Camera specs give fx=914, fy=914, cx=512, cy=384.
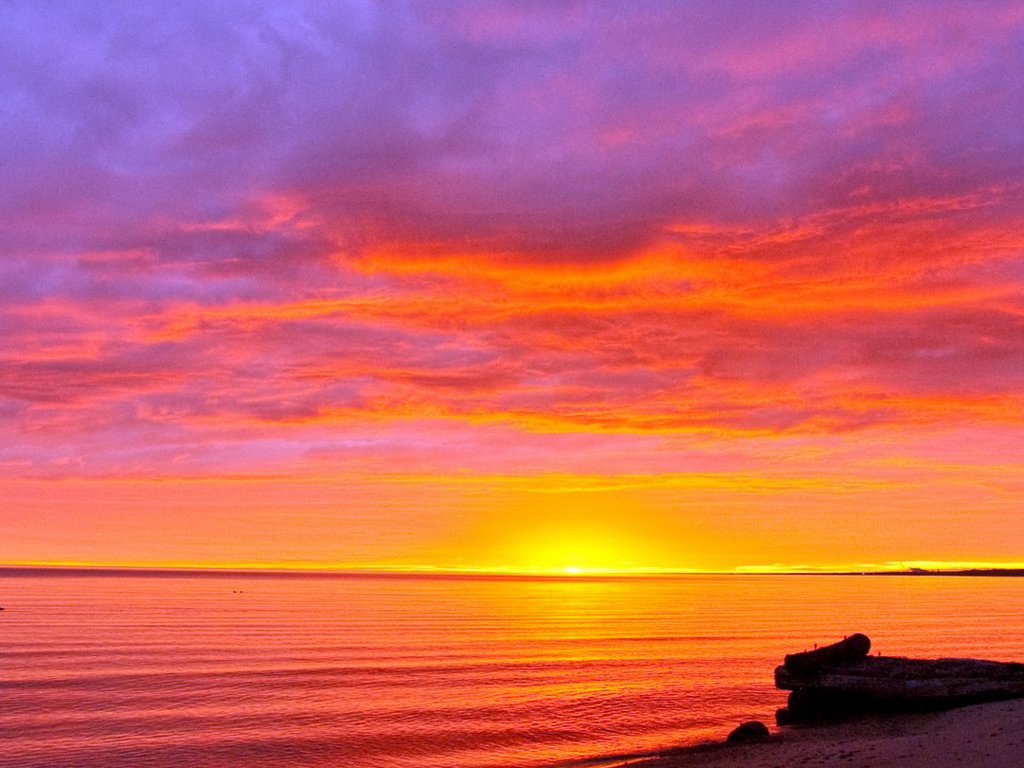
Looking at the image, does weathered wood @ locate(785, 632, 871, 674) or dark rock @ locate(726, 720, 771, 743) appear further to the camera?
weathered wood @ locate(785, 632, 871, 674)

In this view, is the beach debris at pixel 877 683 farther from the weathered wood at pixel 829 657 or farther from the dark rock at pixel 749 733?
the dark rock at pixel 749 733

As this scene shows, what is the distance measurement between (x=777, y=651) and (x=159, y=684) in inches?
1782

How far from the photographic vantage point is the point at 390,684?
52.1 metres

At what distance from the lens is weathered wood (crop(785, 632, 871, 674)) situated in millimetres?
41062

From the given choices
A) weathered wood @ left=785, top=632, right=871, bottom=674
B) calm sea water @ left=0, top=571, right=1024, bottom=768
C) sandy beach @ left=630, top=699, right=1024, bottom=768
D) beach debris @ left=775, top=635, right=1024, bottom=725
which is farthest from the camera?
weathered wood @ left=785, top=632, right=871, bottom=674

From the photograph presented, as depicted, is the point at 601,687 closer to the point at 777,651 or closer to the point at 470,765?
the point at 470,765

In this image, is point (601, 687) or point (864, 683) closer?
point (864, 683)

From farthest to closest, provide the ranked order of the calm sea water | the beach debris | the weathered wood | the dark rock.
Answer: the weathered wood < the beach debris < the calm sea water < the dark rock

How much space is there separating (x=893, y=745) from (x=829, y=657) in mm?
11937

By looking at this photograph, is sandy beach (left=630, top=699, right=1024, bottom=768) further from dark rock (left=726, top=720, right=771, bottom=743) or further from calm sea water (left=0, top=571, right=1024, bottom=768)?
calm sea water (left=0, top=571, right=1024, bottom=768)

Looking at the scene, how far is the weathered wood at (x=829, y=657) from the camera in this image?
135 ft

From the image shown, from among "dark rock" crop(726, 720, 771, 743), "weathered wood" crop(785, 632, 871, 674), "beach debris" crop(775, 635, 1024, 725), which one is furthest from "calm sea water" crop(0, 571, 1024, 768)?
"weathered wood" crop(785, 632, 871, 674)

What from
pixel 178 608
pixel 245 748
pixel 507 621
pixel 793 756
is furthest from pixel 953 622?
pixel 178 608

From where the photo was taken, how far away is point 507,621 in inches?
4309
